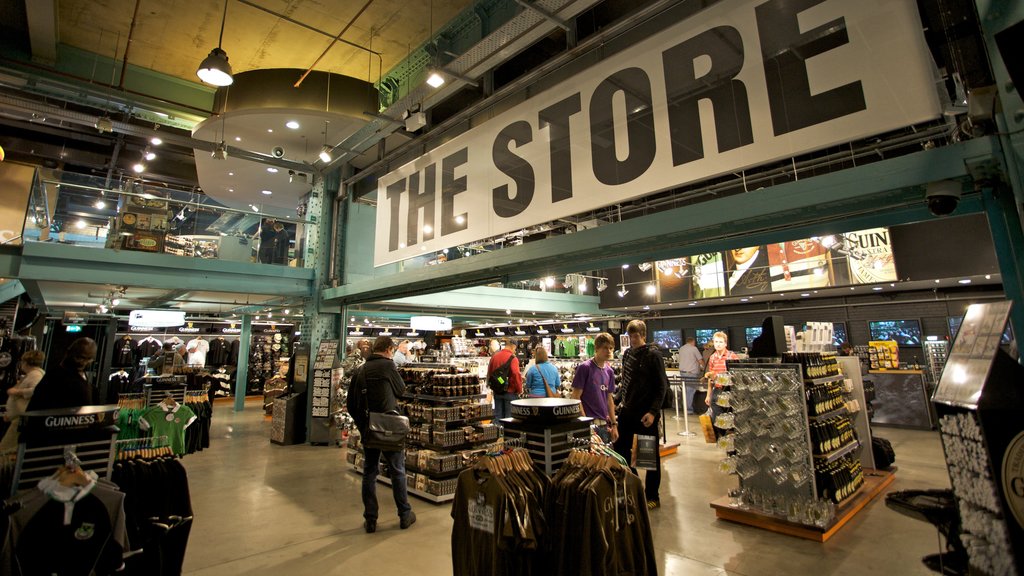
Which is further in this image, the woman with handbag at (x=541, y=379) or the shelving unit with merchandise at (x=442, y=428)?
the woman with handbag at (x=541, y=379)

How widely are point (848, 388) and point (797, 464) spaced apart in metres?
2.08

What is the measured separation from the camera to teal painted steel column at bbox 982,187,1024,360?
7.89ft

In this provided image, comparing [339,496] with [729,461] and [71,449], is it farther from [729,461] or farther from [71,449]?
[729,461]

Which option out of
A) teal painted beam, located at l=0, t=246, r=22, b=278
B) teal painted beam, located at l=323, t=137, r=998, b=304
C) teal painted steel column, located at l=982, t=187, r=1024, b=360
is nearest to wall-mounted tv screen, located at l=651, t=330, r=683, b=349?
teal painted beam, located at l=323, t=137, r=998, b=304

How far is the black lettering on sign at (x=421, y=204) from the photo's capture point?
634cm

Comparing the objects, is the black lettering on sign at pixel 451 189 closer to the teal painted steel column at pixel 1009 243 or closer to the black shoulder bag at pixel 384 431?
the black shoulder bag at pixel 384 431

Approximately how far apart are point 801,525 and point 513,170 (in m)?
4.46

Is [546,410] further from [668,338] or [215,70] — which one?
[668,338]

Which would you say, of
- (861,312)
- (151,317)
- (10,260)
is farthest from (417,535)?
(861,312)

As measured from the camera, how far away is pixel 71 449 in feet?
7.36

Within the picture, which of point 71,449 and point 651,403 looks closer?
point 71,449

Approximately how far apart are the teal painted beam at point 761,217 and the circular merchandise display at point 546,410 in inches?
78.3

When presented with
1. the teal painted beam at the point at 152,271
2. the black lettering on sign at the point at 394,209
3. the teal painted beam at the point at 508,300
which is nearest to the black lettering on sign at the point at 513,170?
the black lettering on sign at the point at 394,209

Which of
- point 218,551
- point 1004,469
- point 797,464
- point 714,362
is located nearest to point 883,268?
point 714,362
